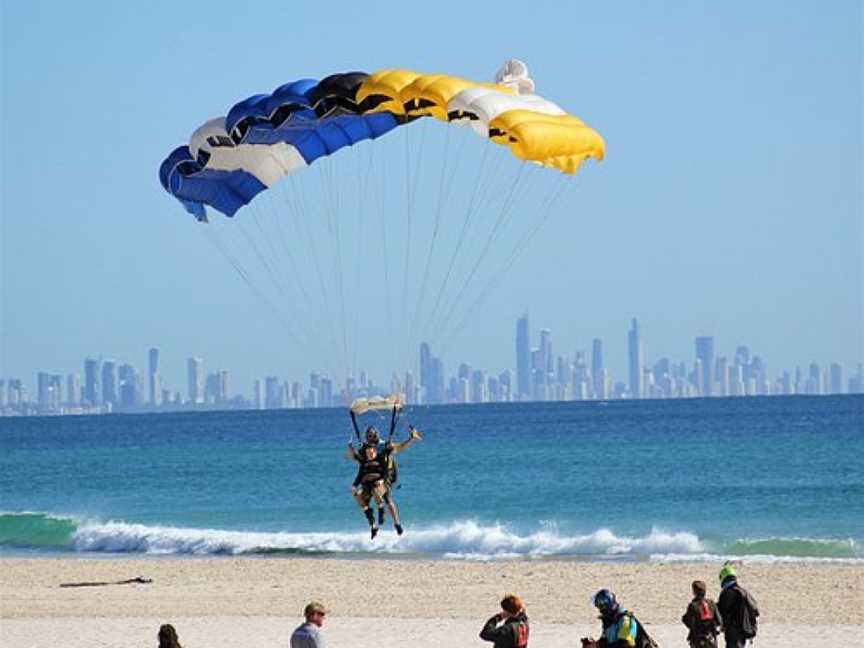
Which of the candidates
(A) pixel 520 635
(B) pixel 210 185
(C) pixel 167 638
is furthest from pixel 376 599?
(C) pixel 167 638

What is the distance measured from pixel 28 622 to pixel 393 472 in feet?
17.6

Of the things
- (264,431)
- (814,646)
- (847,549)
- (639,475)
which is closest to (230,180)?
(814,646)

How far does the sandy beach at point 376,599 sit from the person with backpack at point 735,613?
3178 mm

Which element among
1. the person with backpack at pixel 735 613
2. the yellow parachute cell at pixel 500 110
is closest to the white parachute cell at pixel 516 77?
the yellow parachute cell at pixel 500 110

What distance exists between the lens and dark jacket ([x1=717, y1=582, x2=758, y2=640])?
1332cm

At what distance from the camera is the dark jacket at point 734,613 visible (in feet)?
43.7

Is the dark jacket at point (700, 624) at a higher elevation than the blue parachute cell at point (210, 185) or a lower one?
lower

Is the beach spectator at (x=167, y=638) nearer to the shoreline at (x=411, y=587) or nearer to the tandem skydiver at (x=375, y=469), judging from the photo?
the tandem skydiver at (x=375, y=469)

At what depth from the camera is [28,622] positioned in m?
19.2

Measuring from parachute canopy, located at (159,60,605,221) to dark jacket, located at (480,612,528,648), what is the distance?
4911 millimetres

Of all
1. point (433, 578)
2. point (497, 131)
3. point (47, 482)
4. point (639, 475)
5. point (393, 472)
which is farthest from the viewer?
point (47, 482)

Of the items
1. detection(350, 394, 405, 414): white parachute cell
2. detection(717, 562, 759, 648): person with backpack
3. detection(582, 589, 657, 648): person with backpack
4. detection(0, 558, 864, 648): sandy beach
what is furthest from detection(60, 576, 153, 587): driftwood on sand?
detection(582, 589, 657, 648): person with backpack

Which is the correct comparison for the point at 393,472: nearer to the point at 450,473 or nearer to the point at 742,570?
the point at 742,570

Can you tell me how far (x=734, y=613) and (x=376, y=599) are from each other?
8766mm
